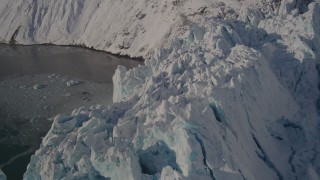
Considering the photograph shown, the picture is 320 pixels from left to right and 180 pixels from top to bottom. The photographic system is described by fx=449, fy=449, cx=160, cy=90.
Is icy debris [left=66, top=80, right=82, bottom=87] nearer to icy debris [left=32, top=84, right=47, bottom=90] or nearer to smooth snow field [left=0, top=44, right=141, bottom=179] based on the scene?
smooth snow field [left=0, top=44, right=141, bottom=179]

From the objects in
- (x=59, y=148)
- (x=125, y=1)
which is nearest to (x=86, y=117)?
(x=59, y=148)

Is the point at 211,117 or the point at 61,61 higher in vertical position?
the point at 211,117

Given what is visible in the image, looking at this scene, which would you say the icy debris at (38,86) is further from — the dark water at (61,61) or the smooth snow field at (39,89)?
the dark water at (61,61)

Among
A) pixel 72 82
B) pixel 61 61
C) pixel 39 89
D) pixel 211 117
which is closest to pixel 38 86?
pixel 39 89

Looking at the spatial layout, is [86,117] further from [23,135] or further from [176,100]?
[23,135]

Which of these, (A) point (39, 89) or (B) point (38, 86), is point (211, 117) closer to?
(A) point (39, 89)

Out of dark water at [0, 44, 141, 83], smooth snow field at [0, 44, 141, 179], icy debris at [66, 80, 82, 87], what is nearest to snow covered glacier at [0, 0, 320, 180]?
smooth snow field at [0, 44, 141, 179]
